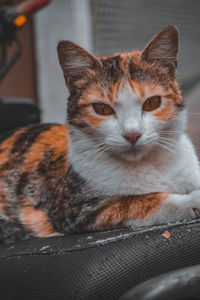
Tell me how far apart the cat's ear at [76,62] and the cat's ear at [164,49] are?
15 centimetres

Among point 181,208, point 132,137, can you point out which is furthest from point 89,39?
point 181,208

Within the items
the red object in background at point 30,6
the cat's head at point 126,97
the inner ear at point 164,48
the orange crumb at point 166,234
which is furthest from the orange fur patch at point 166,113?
the red object in background at point 30,6

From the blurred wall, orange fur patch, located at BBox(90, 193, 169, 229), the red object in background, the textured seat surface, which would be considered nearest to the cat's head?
orange fur patch, located at BBox(90, 193, 169, 229)

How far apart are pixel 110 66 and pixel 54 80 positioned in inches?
91.4

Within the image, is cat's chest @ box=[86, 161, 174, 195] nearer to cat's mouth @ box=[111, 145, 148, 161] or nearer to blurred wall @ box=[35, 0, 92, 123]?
cat's mouth @ box=[111, 145, 148, 161]

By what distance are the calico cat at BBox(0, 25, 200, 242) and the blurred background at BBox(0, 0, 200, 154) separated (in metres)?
0.11

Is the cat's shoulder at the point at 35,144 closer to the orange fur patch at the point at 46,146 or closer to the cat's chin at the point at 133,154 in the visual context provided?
the orange fur patch at the point at 46,146

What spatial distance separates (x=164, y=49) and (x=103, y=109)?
0.23 metres

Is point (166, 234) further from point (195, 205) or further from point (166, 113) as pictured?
point (166, 113)

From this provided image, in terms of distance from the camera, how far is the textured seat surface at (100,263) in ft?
2.37

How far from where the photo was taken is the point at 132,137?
0.92m

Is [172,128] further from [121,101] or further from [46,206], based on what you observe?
[46,206]

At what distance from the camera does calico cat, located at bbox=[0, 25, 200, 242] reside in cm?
93

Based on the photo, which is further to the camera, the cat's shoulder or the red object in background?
the red object in background
